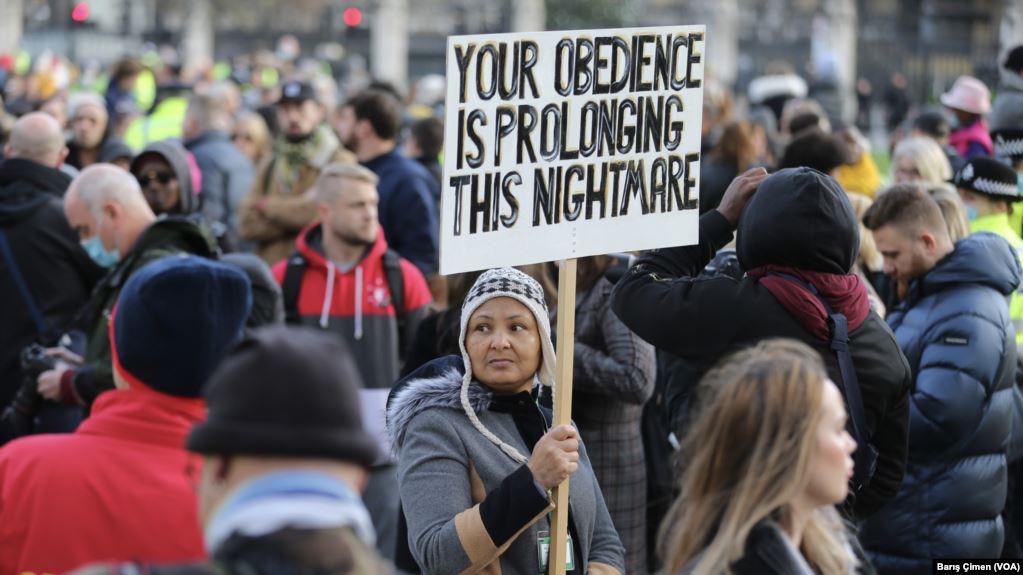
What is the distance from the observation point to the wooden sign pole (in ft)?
13.2

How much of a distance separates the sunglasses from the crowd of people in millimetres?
13

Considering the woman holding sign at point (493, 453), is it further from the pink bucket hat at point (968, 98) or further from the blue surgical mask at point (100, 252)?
the pink bucket hat at point (968, 98)

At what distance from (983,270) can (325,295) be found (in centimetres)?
279

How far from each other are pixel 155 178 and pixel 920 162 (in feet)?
12.4

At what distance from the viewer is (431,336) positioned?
586cm

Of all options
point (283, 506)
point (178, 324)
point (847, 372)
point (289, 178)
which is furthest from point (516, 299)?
point (289, 178)

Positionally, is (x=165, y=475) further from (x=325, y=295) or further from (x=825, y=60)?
(x=825, y=60)

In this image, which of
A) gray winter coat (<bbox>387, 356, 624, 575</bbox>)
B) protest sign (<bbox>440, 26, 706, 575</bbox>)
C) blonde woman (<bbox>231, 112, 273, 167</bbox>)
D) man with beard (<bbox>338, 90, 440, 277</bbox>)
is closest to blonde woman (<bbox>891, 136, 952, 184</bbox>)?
man with beard (<bbox>338, 90, 440, 277</bbox>)

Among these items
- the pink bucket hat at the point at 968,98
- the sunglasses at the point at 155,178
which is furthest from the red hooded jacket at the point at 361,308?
the pink bucket hat at the point at 968,98

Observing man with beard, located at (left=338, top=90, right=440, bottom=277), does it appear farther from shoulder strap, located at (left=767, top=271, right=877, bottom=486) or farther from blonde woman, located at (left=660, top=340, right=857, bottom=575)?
blonde woman, located at (left=660, top=340, right=857, bottom=575)

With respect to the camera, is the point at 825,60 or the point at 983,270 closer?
the point at 983,270

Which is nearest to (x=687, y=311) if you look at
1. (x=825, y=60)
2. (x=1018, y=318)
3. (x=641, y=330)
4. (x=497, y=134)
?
(x=641, y=330)

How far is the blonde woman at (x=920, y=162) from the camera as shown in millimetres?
8328

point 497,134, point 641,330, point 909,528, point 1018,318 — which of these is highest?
point 497,134
